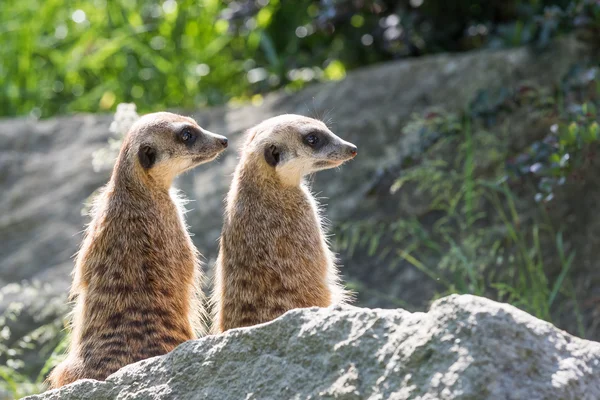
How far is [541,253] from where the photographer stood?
3957 mm

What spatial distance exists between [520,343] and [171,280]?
52.9 inches

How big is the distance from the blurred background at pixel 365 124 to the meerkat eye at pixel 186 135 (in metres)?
0.61

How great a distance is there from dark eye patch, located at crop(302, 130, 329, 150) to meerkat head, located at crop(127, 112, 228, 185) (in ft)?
0.87

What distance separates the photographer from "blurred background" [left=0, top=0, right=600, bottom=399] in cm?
382

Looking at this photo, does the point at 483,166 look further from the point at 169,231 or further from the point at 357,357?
the point at 357,357

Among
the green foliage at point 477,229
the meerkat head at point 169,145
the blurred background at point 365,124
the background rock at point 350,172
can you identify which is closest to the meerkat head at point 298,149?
the meerkat head at point 169,145

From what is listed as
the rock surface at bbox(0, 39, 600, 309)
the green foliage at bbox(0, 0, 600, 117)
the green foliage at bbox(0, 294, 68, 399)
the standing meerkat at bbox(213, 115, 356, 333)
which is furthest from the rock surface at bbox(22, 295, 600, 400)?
the green foliage at bbox(0, 0, 600, 117)

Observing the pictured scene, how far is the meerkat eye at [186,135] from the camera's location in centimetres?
309

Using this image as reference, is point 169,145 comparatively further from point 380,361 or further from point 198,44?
point 198,44

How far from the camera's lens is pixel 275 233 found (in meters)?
2.97

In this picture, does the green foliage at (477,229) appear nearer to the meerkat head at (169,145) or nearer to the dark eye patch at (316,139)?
the dark eye patch at (316,139)

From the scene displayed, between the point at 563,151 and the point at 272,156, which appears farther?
the point at 563,151

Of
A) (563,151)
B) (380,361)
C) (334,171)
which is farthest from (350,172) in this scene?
(380,361)

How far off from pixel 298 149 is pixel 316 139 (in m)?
0.07
